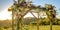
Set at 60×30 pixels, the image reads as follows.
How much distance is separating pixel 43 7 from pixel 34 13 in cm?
17

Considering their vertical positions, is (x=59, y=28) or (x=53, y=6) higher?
(x=53, y=6)

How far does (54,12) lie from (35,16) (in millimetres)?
305

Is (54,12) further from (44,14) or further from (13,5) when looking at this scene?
(13,5)

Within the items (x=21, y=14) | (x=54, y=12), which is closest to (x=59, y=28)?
(x=54, y=12)

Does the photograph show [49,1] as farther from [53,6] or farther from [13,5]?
[13,5]

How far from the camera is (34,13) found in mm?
5652

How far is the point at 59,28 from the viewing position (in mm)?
5625

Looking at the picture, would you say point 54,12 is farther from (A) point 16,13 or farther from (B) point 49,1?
(A) point 16,13

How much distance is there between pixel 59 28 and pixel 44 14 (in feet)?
1.05

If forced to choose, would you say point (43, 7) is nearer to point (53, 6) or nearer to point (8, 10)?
point (53, 6)

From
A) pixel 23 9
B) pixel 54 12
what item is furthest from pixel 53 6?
pixel 23 9

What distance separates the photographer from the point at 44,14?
Result: 18.5ft

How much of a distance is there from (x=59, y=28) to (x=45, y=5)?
0.42m

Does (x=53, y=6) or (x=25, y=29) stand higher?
(x=53, y=6)
